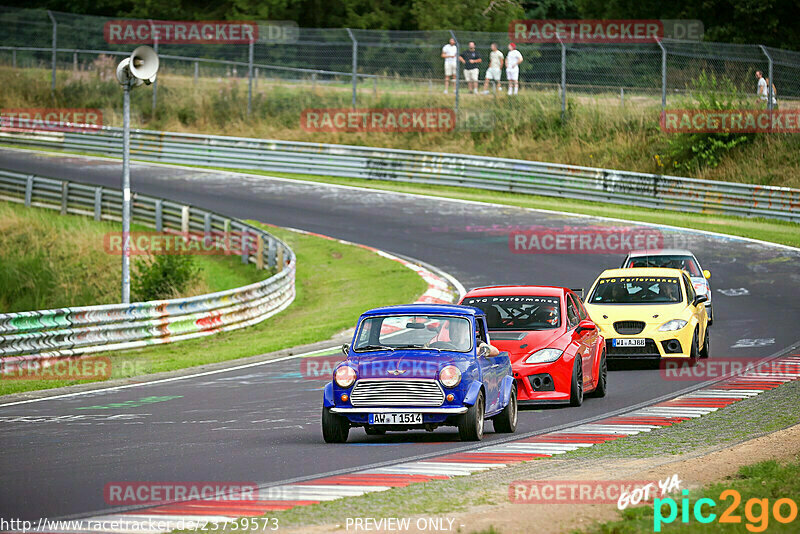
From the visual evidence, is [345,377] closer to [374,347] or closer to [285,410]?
[374,347]

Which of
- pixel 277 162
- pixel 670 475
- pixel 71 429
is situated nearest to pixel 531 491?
pixel 670 475

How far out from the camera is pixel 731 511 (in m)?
7.77

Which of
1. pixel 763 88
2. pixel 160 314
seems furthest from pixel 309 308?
pixel 763 88

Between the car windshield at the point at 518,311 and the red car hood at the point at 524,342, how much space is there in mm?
261

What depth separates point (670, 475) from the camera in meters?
9.12

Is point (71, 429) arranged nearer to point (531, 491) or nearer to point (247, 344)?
point (531, 491)

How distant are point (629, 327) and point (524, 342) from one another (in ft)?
13.0

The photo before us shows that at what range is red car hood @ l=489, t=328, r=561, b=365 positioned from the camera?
46.6 ft

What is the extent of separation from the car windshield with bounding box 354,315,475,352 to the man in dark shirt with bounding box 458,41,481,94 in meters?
30.8

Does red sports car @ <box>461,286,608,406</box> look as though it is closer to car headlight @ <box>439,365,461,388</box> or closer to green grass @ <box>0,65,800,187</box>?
car headlight @ <box>439,365,461,388</box>

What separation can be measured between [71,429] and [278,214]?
24389 mm

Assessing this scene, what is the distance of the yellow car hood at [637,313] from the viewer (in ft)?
58.4

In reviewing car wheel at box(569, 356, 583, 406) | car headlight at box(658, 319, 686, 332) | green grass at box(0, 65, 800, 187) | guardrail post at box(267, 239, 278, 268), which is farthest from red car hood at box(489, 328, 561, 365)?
green grass at box(0, 65, 800, 187)

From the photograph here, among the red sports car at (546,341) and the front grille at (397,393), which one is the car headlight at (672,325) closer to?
the red sports car at (546,341)
